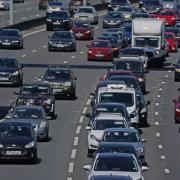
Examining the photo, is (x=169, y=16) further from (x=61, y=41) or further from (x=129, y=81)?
(x=129, y=81)

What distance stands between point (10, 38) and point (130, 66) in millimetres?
20153

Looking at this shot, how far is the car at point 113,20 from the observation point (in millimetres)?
106800

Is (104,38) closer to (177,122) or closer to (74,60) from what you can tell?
(74,60)

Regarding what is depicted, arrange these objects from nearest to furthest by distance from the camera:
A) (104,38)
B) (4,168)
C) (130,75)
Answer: (4,168)
(130,75)
(104,38)

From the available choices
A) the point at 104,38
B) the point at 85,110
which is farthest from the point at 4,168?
the point at 104,38

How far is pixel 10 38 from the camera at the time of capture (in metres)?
85.4

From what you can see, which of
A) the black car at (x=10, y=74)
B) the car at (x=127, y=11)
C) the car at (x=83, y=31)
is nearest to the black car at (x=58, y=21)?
the car at (x=83, y=31)

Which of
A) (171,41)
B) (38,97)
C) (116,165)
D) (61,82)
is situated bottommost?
(171,41)

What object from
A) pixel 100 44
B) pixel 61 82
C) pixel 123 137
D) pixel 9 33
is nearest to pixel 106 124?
pixel 123 137

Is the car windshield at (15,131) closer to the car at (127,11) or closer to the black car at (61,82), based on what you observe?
the black car at (61,82)

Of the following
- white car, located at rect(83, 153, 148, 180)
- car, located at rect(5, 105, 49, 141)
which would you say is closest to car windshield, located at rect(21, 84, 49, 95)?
Answer: car, located at rect(5, 105, 49, 141)

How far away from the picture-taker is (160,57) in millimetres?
80312

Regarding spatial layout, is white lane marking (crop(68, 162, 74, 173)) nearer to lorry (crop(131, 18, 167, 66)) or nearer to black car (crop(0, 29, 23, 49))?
lorry (crop(131, 18, 167, 66))

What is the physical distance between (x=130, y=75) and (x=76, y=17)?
152 ft
